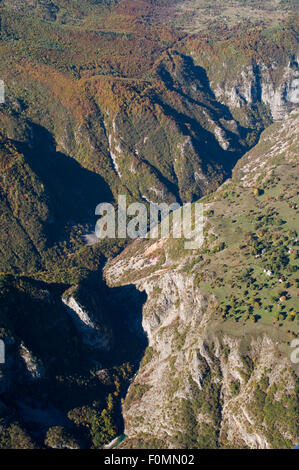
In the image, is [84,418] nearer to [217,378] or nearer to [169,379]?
[169,379]

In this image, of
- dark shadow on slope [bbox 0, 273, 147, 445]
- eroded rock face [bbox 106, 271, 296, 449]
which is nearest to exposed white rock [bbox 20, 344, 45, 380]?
dark shadow on slope [bbox 0, 273, 147, 445]

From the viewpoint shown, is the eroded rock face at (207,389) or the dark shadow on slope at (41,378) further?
the dark shadow on slope at (41,378)

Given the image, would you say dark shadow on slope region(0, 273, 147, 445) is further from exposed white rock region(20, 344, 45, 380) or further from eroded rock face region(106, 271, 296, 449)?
eroded rock face region(106, 271, 296, 449)

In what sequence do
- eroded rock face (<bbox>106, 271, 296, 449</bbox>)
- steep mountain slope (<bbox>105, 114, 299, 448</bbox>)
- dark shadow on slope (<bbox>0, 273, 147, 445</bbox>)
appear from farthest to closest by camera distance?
dark shadow on slope (<bbox>0, 273, 147, 445</bbox>)
eroded rock face (<bbox>106, 271, 296, 449</bbox>)
steep mountain slope (<bbox>105, 114, 299, 448</bbox>)

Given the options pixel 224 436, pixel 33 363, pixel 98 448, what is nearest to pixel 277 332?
pixel 224 436

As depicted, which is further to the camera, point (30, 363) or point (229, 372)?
point (30, 363)

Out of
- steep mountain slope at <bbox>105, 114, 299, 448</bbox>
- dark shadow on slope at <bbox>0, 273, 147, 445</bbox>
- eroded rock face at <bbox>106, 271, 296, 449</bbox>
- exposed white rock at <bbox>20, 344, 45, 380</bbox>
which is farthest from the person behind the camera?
exposed white rock at <bbox>20, 344, 45, 380</bbox>

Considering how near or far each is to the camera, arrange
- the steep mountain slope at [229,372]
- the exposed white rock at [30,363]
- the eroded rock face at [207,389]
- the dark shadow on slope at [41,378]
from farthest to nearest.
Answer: the exposed white rock at [30,363] < the dark shadow on slope at [41,378] < the eroded rock face at [207,389] < the steep mountain slope at [229,372]

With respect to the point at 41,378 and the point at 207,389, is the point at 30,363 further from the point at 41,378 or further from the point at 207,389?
the point at 207,389

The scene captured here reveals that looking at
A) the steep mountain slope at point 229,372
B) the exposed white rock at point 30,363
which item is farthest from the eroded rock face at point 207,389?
the exposed white rock at point 30,363

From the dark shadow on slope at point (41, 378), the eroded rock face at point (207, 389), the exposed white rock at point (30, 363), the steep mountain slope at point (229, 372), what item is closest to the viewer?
the steep mountain slope at point (229, 372)

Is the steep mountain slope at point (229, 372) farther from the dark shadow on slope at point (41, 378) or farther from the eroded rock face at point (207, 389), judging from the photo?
the dark shadow on slope at point (41, 378)

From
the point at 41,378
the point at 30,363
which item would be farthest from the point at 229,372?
the point at 30,363
